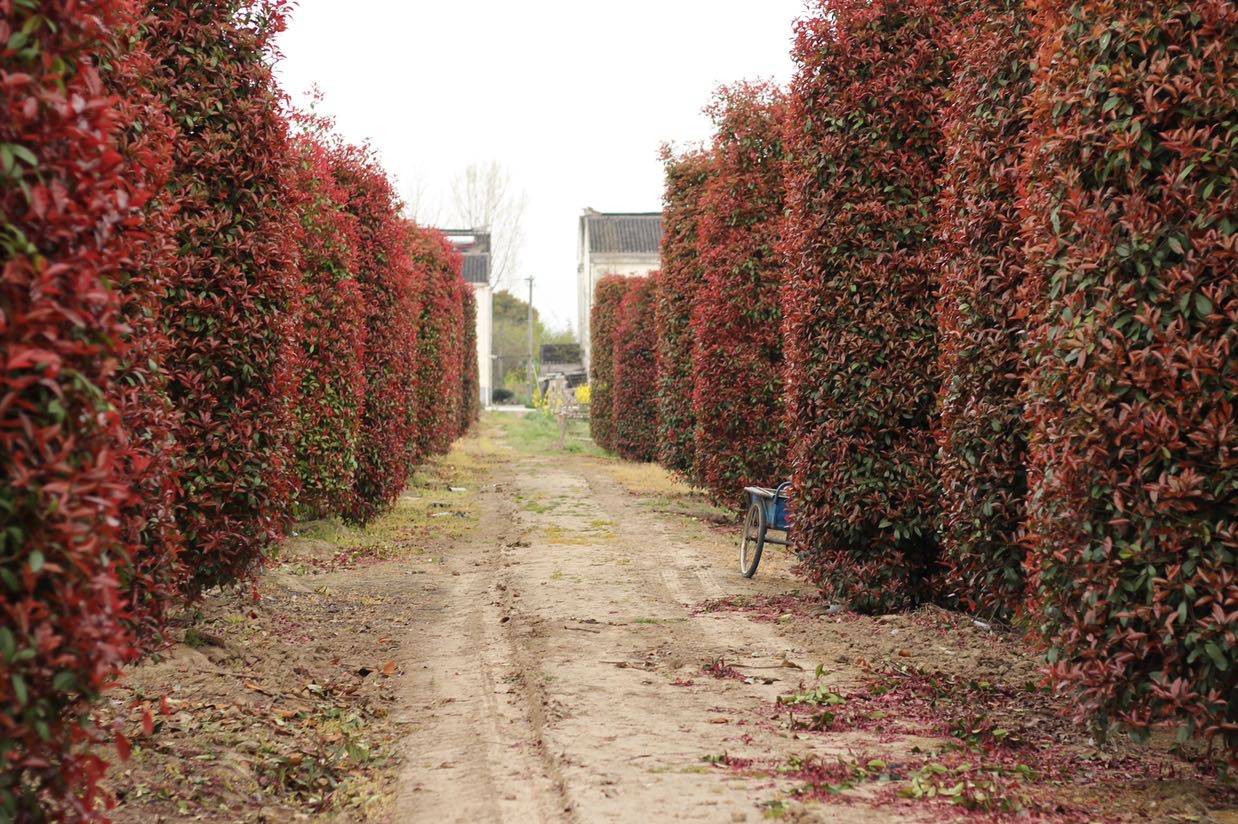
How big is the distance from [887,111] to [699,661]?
15.0 feet

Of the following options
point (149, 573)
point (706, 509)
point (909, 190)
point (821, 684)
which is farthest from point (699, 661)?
point (706, 509)

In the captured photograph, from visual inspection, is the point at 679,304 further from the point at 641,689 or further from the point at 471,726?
the point at 471,726

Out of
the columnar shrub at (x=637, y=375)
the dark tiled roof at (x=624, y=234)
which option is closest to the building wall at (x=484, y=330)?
the dark tiled roof at (x=624, y=234)

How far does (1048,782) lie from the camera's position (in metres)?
4.84

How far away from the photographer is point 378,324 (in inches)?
540

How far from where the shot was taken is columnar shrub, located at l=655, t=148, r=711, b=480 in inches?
701

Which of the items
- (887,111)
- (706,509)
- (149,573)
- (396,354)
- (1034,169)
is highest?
(887,111)

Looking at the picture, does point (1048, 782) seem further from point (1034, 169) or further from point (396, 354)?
point (396, 354)

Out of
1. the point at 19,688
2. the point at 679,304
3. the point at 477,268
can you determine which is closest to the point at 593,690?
the point at 19,688

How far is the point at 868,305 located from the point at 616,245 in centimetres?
5274

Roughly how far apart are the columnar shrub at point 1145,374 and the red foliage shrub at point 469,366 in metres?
27.6

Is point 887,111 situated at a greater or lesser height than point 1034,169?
greater

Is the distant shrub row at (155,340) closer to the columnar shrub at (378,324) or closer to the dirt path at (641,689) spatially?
the columnar shrub at (378,324)

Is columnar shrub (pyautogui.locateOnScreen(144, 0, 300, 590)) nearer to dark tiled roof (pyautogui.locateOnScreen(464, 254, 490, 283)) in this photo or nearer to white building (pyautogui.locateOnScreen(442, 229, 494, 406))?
white building (pyautogui.locateOnScreen(442, 229, 494, 406))
